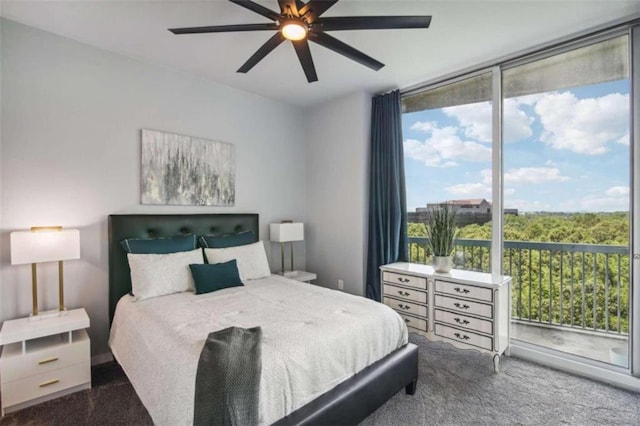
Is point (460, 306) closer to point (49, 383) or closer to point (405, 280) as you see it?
point (405, 280)

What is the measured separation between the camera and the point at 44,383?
2.07 meters

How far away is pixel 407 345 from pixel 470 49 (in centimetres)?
262

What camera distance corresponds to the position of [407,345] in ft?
7.29

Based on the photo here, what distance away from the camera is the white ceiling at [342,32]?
2.14 metres

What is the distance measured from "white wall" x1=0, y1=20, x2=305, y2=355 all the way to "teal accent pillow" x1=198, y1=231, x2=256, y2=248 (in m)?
0.37

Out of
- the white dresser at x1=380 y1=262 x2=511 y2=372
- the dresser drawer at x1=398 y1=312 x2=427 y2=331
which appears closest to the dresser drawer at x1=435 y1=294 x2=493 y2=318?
the white dresser at x1=380 y1=262 x2=511 y2=372

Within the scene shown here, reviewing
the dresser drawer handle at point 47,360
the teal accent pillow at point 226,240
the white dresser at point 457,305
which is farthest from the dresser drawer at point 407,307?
the dresser drawer handle at point 47,360

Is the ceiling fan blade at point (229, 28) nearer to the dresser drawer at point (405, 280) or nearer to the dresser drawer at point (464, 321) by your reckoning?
the dresser drawer at point (405, 280)

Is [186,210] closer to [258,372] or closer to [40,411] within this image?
[40,411]

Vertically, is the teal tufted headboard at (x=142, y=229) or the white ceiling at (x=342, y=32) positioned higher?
the white ceiling at (x=342, y=32)

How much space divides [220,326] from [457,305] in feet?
6.70

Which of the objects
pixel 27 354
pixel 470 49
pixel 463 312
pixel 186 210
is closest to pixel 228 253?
pixel 186 210

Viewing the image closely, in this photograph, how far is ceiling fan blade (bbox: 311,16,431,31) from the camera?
172 centimetres

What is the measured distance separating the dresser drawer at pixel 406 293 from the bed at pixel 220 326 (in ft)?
2.53
